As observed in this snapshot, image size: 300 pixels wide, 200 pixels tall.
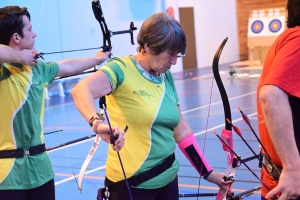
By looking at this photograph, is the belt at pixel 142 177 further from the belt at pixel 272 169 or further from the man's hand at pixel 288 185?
the man's hand at pixel 288 185

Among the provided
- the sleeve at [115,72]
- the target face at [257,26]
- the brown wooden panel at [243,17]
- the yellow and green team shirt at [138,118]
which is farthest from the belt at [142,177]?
the brown wooden panel at [243,17]

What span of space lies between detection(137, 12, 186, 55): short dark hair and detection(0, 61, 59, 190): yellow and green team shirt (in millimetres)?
507

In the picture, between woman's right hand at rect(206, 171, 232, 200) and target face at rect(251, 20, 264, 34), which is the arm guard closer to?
woman's right hand at rect(206, 171, 232, 200)

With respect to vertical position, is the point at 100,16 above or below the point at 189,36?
above

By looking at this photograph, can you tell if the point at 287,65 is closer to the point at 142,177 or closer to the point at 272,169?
the point at 272,169

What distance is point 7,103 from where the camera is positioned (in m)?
1.70

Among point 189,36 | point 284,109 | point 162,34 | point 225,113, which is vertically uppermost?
point 162,34

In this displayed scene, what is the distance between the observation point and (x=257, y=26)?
12.3 m

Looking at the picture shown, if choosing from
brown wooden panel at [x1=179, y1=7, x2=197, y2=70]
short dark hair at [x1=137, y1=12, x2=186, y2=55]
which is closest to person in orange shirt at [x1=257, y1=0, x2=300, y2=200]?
short dark hair at [x1=137, y1=12, x2=186, y2=55]

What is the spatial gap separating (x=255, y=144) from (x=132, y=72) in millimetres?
2858

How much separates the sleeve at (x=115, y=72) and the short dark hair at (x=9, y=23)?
17.5 inches

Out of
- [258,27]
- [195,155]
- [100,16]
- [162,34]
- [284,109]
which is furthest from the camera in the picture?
[258,27]

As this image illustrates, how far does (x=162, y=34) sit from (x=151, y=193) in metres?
0.48

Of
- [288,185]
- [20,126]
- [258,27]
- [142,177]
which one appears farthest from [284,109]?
[258,27]
